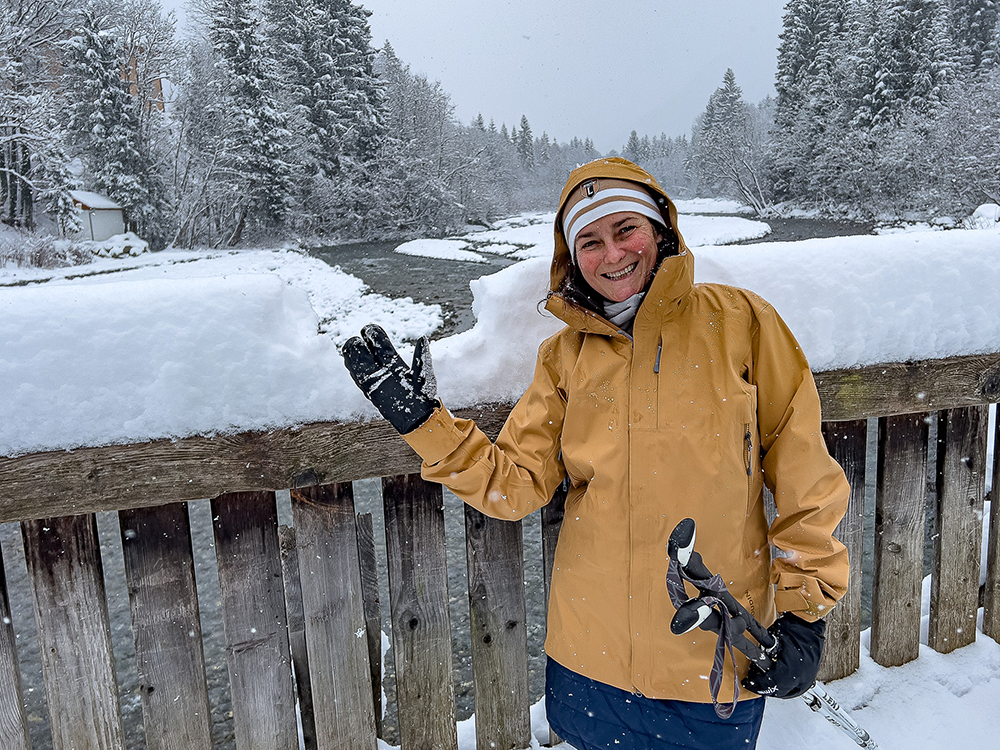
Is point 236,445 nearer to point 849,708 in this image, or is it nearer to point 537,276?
point 537,276

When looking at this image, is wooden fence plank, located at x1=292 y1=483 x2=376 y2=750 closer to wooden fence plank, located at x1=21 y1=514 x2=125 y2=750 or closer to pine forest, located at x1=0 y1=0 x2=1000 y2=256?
wooden fence plank, located at x1=21 y1=514 x2=125 y2=750

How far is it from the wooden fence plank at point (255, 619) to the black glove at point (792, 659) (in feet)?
4.17

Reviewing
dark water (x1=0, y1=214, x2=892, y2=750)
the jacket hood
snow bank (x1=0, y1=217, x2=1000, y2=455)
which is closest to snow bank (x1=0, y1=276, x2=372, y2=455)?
snow bank (x1=0, y1=217, x2=1000, y2=455)

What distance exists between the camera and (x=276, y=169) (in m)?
41.0

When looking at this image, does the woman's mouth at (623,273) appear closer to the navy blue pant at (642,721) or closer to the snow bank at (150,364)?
the snow bank at (150,364)

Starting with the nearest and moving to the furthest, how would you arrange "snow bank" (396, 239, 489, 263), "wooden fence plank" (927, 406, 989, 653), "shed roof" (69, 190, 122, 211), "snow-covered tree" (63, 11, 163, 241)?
"wooden fence plank" (927, 406, 989, 653) < "snow bank" (396, 239, 489, 263) < "shed roof" (69, 190, 122, 211) < "snow-covered tree" (63, 11, 163, 241)

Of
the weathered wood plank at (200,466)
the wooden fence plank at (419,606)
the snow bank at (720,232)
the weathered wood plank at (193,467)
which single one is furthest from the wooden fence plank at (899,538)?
the snow bank at (720,232)

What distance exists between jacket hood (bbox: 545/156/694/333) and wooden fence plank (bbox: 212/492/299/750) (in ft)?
3.13

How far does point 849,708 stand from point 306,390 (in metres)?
2.11

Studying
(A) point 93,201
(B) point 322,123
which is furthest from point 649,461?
(B) point 322,123

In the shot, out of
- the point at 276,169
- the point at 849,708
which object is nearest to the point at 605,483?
the point at 849,708

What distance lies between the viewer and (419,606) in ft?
6.74

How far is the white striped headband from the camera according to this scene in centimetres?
171

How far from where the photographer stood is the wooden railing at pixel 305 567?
172 cm
